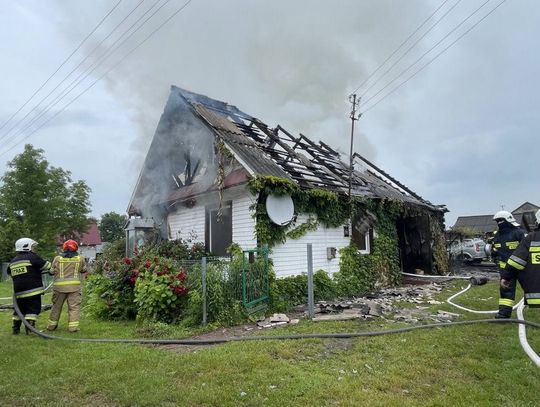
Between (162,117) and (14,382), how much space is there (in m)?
9.51

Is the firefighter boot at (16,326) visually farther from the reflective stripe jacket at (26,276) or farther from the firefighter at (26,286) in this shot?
the reflective stripe jacket at (26,276)

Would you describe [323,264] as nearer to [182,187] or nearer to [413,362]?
[182,187]

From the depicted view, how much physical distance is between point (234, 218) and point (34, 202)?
84.1ft

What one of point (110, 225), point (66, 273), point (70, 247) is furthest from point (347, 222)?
point (110, 225)

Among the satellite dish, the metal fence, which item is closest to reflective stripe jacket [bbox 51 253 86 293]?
the metal fence

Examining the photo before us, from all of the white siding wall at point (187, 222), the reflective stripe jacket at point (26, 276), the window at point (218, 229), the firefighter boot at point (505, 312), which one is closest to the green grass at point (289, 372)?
the firefighter boot at point (505, 312)

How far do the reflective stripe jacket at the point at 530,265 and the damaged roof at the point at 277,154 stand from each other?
5218 mm

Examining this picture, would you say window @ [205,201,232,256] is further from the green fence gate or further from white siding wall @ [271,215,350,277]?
the green fence gate

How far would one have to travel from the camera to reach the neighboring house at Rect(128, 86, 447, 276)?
9367 millimetres

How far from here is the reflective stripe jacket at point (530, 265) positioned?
4922 millimetres

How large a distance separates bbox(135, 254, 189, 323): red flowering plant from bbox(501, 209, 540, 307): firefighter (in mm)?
5470

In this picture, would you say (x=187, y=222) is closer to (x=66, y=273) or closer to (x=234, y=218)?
(x=234, y=218)

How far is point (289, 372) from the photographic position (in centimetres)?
409

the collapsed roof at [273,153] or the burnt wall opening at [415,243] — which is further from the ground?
the collapsed roof at [273,153]
